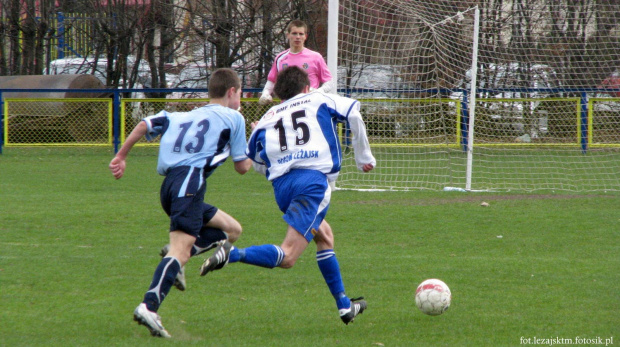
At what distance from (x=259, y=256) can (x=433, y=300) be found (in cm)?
108

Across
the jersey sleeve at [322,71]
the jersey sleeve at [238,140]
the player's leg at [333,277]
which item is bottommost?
the player's leg at [333,277]

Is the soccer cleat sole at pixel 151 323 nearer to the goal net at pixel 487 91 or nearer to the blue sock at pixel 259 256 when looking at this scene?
the blue sock at pixel 259 256

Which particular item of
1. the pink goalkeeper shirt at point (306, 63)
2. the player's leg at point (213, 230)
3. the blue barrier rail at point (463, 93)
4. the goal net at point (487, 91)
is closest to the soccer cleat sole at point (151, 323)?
the player's leg at point (213, 230)

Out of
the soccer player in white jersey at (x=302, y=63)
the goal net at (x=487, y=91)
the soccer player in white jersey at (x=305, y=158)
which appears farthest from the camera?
the goal net at (x=487, y=91)

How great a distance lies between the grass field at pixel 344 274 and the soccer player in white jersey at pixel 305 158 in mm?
379

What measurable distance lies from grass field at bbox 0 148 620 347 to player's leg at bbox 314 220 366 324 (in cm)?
9

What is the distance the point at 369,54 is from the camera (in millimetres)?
12359

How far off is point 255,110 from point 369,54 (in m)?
4.40

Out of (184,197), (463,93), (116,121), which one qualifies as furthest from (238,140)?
(116,121)

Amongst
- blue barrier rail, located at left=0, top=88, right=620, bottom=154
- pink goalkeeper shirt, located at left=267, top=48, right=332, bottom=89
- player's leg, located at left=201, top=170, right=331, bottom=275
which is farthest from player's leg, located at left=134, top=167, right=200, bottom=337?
blue barrier rail, located at left=0, top=88, right=620, bottom=154

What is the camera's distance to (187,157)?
4098mm

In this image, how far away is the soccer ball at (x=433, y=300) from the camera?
13.9 feet

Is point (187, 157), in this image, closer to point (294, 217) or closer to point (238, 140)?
point (238, 140)

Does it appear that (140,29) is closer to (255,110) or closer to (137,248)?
(255,110)
